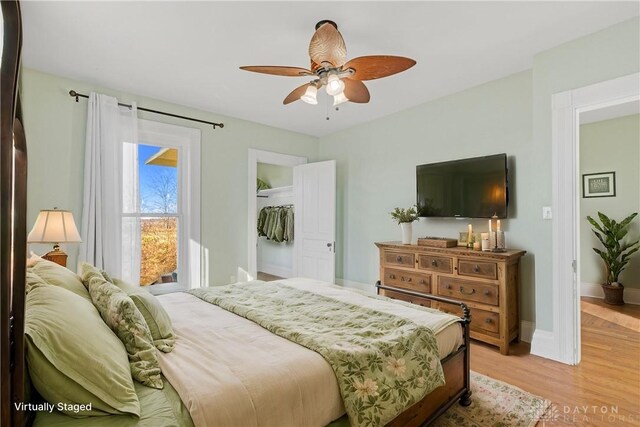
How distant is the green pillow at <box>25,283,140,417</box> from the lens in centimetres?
94

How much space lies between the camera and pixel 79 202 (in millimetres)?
3182

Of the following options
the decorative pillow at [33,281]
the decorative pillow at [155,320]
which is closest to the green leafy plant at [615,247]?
the decorative pillow at [155,320]

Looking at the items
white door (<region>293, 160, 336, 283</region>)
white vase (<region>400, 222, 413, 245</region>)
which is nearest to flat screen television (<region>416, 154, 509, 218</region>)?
white vase (<region>400, 222, 413, 245</region>)

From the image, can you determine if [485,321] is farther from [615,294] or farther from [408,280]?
[615,294]

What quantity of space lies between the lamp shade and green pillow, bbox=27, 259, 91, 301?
3.20 feet

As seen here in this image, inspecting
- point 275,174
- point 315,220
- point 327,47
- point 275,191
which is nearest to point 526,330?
point 315,220

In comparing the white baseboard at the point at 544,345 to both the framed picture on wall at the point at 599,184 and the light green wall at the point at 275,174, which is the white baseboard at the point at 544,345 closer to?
the framed picture on wall at the point at 599,184

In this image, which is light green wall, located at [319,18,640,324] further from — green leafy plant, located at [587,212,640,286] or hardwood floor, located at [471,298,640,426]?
green leafy plant, located at [587,212,640,286]

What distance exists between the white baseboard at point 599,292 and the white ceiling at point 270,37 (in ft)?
11.5

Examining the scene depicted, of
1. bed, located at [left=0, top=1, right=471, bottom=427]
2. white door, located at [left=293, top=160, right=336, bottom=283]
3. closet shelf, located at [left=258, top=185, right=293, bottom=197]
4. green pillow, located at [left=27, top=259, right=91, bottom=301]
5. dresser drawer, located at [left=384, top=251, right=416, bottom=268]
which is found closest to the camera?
bed, located at [left=0, top=1, right=471, bottom=427]

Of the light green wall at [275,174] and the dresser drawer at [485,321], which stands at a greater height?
the light green wall at [275,174]

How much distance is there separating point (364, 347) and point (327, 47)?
1.75m

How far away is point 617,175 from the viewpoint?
4.47m

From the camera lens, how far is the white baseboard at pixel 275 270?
253 inches
